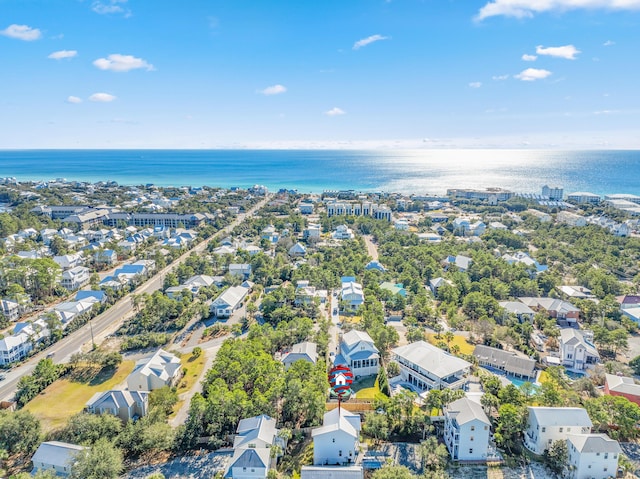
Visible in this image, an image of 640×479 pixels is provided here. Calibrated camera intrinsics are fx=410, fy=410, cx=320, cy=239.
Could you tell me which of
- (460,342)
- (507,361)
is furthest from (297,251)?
(507,361)

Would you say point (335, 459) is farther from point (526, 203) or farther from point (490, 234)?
point (526, 203)

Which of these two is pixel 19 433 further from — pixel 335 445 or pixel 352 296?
pixel 352 296

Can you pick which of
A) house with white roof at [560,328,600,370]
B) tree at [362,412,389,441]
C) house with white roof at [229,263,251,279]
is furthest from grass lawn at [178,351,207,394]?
house with white roof at [560,328,600,370]

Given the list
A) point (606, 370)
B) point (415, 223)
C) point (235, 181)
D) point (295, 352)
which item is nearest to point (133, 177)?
point (235, 181)

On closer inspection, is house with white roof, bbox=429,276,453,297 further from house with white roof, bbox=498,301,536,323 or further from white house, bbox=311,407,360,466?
white house, bbox=311,407,360,466

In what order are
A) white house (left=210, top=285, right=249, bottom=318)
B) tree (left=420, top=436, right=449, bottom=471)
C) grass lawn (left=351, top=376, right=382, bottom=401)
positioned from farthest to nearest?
white house (left=210, top=285, right=249, bottom=318) → grass lawn (left=351, top=376, right=382, bottom=401) → tree (left=420, top=436, right=449, bottom=471)
